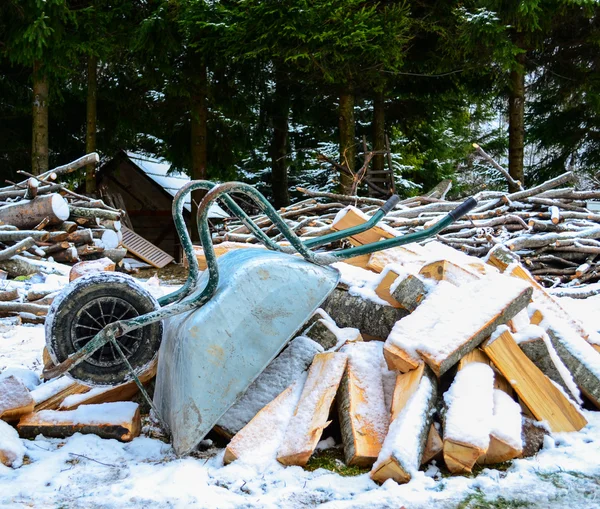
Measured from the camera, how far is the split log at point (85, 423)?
9.27 feet

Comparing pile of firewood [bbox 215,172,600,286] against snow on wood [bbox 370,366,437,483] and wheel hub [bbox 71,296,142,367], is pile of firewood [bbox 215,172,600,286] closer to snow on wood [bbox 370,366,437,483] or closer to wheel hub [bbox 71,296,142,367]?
wheel hub [bbox 71,296,142,367]

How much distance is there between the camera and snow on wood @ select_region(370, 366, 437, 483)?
2283mm

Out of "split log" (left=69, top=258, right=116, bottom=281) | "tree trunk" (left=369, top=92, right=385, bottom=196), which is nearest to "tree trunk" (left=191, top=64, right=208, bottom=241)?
"tree trunk" (left=369, top=92, right=385, bottom=196)

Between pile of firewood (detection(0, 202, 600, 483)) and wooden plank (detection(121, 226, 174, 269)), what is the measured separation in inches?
373

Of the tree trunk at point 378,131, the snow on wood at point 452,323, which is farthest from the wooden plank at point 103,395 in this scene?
the tree trunk at point 378,131

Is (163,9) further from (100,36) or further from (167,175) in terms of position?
(167,175)

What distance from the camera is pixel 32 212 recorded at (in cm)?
850

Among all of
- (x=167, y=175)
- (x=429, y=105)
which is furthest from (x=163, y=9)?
(x=429, y=105)

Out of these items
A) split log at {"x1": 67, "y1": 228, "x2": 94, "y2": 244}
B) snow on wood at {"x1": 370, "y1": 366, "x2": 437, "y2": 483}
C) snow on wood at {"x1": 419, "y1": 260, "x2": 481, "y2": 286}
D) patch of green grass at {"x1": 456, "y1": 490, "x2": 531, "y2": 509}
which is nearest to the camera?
patch of green grass at {"x1": 456, "y1": 490, "x2": 531, "y2": 509}

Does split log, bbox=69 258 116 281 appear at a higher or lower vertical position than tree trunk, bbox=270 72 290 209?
lower

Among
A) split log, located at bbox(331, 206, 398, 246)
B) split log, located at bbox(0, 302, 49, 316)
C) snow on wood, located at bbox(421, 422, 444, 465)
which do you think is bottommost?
split log, located at bbox(0, 302, 49, 316)

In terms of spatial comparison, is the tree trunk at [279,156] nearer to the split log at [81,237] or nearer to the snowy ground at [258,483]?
the split log at [81,237]

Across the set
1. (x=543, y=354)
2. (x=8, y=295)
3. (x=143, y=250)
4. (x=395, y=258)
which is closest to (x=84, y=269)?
(x=8, y=295)

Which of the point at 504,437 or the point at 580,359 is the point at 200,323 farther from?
the point at 580,359
